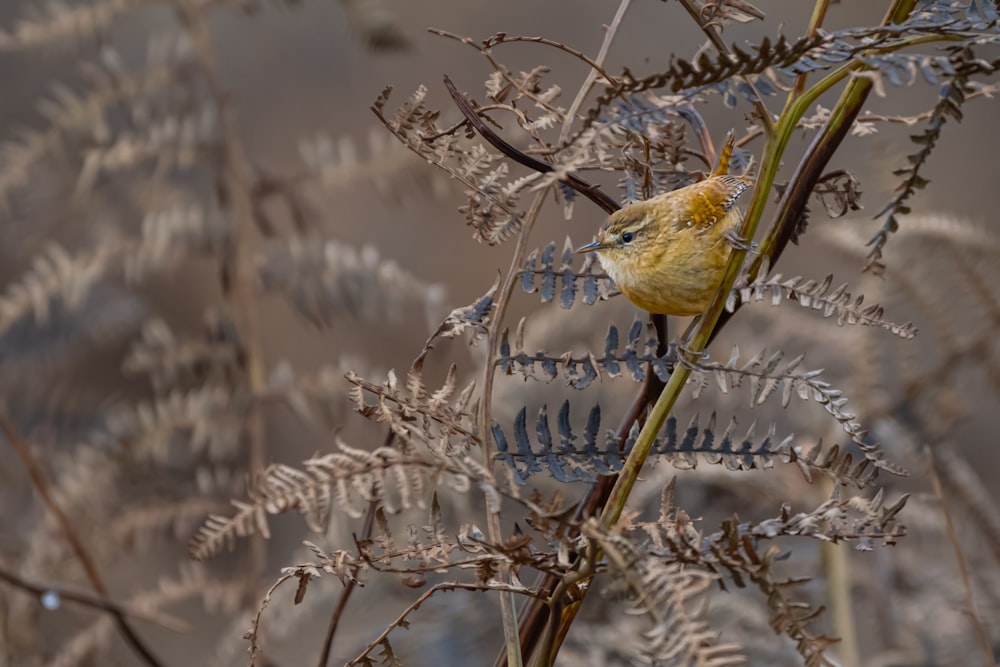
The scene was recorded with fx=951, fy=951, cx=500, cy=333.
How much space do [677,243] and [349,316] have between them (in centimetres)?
116

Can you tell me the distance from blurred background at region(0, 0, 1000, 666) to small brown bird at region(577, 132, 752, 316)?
11 cm

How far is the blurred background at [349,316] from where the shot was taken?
87 cm

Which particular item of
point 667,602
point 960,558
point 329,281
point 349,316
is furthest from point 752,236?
point 349,316

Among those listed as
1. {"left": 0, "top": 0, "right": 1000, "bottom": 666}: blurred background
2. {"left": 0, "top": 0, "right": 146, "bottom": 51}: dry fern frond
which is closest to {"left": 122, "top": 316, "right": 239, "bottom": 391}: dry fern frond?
{"left": 0, "top": 0, "right": 1000, "bottom": 666}: blurred background

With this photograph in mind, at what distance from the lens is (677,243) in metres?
0.33

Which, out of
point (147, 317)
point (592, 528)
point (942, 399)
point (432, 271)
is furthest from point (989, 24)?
point (432, 271)

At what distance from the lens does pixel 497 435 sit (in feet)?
1.08

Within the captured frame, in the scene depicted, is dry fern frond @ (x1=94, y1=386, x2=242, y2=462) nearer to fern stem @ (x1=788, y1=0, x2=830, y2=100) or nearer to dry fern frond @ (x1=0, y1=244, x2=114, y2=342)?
dry fern frond @ (x1=0, y1=244, x2=114, y2=342)

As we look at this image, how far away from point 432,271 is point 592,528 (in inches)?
54.9

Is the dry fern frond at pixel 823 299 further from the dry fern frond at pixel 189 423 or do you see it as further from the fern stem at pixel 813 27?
the dry fern frond at pixel 189 423

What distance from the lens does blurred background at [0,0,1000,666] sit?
873 mm

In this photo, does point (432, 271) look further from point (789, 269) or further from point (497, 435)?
point (497, 435)

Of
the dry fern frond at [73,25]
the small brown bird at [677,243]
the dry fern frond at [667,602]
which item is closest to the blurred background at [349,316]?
the dry fern frond at [73,25]

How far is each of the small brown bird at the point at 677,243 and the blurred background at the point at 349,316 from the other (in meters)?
0.11
